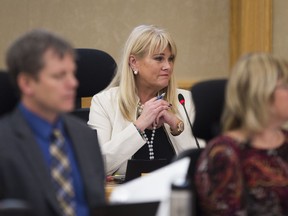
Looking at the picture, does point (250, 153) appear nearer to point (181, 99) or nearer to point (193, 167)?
point (193, 167)

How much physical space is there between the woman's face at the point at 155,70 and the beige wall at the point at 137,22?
71.1 inches

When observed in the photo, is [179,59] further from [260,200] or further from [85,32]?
[260,200]

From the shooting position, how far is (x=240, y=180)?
306cm

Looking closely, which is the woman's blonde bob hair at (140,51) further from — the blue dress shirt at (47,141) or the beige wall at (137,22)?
the blue dress shirt at (47,141)

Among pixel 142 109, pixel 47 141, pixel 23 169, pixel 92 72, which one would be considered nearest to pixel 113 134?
pixel 142 109

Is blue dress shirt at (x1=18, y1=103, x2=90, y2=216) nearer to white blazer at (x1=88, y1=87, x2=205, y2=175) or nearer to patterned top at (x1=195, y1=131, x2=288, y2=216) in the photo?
patterned top at (x1=195, y1=131, x2=288, y2=216)

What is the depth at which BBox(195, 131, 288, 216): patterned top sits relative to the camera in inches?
120

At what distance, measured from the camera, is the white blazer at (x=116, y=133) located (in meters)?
4.71

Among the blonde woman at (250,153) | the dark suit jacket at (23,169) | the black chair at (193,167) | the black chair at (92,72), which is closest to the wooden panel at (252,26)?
the black chair at (92,72)

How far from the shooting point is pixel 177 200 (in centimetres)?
279

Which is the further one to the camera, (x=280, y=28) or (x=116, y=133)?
(x=280, y=28)

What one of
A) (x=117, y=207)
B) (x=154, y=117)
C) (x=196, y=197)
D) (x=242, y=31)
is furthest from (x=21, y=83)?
(x=242, y=31)

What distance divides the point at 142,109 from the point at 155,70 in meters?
0.23

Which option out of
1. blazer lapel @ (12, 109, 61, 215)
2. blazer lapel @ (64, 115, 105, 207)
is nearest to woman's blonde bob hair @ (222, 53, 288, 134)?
blazer lapel @ (64, 115, 105, 207)
